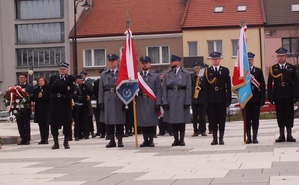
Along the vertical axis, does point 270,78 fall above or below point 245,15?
below

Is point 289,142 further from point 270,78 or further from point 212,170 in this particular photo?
→ point 212,170

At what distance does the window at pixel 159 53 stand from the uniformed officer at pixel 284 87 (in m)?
A: 46.2

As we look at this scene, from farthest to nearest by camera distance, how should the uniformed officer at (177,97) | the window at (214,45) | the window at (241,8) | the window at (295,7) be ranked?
1. the window at (214,45)
2. the window at (241,8)
3. the window at (295,7)
4. the uniformed officer at (177,97)

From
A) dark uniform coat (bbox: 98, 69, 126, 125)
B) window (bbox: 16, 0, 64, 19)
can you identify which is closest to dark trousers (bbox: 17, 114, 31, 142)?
dark uniform coat (bbox: 98, 69, 126, 125)

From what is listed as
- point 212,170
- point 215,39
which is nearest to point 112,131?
point 212,170

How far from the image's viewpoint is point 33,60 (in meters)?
68.6

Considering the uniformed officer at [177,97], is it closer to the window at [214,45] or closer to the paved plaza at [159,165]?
the paved plaza at [159,165]

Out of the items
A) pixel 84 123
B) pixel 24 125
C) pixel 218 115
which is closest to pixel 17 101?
pixel 24 125

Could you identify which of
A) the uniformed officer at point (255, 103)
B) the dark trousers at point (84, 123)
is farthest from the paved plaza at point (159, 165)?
the dark trousers at point (84, 123)

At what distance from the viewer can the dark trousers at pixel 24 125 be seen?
19703 mm

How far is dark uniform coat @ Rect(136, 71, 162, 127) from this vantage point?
54.9 ft

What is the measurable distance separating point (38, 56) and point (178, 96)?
175 feet

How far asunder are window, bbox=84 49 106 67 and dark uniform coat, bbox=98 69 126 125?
4724 centimetres

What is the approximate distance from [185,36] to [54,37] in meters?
13.8
